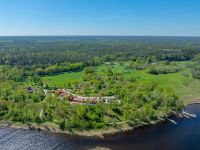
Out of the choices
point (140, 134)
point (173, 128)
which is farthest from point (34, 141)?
point (173, 128)

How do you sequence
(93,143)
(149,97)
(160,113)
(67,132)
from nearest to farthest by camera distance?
(93,143) < (67,132) < (160,113) < (149,97)

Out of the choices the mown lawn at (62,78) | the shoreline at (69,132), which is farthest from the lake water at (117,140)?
the mown lawn at (62,78)

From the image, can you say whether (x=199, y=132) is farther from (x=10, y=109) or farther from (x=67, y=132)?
(x=10, y=109)

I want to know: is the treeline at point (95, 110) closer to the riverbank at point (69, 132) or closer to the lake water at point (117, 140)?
the riverbank at point (69, 132)

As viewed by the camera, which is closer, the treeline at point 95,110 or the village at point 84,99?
the treeline at point 95,110

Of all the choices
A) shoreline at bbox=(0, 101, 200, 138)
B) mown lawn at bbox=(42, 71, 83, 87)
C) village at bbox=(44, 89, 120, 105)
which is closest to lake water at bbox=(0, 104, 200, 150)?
shoreline at bbox=(0, 101, 200, 138)

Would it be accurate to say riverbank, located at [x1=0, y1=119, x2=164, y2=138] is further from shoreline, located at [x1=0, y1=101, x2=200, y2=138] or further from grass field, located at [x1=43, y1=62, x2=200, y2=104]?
grass field, located at [x1=43, y1=62, x2=200, y2=104]

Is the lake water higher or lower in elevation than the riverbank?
lower

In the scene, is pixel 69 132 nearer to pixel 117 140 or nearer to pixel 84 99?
pixel 117 140
